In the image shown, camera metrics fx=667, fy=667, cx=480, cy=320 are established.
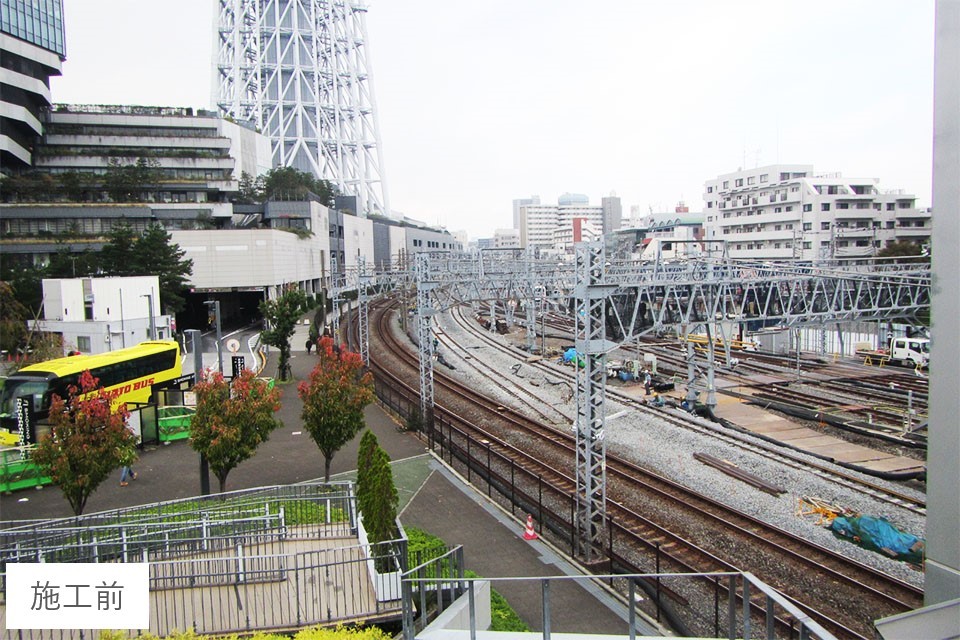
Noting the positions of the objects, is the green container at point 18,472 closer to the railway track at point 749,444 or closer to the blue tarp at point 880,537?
the railway track at point 749,444

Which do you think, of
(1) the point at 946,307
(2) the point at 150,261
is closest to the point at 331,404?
(1) the point at 946,307

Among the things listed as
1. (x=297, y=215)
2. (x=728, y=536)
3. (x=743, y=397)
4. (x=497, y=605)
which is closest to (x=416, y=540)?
(x=497, y=605)

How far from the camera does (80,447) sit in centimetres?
1105

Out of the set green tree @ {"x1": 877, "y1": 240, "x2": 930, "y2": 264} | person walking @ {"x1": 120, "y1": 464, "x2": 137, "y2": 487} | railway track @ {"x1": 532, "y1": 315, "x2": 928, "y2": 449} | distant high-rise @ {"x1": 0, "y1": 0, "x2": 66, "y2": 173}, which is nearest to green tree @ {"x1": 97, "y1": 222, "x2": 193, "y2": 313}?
distant high-rise @ {"x1": 0, "y1": 0, "x2": 66, "y2": 173}

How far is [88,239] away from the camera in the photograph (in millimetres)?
46406

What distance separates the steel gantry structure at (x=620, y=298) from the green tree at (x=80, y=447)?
26.6 ft

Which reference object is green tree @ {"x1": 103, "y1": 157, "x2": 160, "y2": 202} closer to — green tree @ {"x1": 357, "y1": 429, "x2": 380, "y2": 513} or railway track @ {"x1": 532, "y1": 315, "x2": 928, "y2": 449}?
railway track @ {"x1": 532, "y1": 315, "x2": 928, "y2": 449}

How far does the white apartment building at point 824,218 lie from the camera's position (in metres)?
48.8

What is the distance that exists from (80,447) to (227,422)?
2.53 meters

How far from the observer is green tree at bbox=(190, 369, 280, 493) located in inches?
500

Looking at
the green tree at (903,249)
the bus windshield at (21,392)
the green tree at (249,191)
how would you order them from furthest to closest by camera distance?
the green tree at (249,191) < the green tree at (903,249) < the bus windshield at (21,392)

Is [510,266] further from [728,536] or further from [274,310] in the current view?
[728,536]

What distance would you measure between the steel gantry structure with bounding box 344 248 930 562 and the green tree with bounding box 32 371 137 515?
8.12m

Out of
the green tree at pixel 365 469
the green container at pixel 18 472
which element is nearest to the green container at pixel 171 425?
the green container at pixel 18 472
